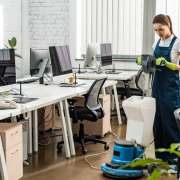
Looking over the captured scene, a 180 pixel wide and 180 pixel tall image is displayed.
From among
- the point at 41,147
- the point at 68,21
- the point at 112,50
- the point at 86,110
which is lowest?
the point at 41,147

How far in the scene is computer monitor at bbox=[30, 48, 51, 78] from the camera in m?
5.13

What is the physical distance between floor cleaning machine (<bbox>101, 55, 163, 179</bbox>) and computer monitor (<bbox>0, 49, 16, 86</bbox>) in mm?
1175

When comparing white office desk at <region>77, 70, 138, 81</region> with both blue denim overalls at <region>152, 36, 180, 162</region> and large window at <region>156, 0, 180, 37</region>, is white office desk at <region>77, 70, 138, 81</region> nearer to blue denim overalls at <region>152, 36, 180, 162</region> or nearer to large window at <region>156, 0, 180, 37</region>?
large window at <region>156, 0, 180, 37</region>

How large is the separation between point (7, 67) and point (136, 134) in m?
1.43

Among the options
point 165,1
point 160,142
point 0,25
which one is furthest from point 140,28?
point 160,142

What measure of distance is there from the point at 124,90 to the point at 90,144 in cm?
201

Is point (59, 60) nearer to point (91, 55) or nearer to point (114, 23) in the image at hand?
point (91, 55)

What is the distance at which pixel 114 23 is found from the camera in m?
7.59

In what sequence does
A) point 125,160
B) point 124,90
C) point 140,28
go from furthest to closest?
point 140,28 → point 124,90 → point 125,160

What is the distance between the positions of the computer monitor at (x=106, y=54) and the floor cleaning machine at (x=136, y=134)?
299 cm

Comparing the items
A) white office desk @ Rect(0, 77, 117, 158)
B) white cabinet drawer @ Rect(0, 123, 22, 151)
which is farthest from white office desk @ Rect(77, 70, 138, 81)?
white cabinet drawer @ Rect(0, 123, 22, 151)

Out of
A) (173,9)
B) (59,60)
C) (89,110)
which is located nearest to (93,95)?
(89,110)

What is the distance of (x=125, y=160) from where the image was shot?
12.6 ft

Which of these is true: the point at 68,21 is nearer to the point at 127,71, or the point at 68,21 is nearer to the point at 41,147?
the point at 127,71
